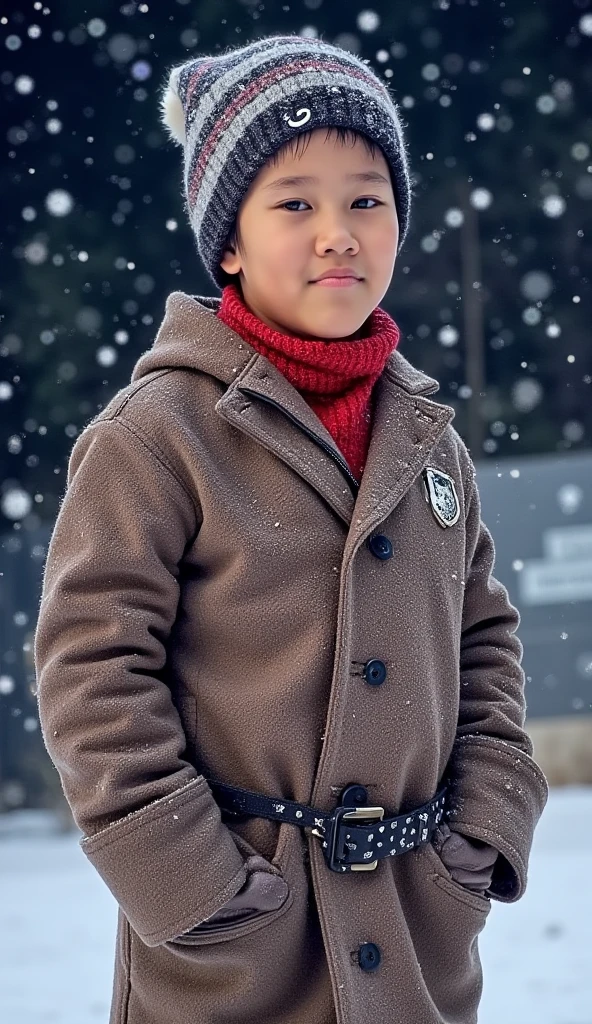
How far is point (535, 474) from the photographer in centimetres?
577

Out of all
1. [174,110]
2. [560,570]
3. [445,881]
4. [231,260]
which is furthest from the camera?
[560,570]

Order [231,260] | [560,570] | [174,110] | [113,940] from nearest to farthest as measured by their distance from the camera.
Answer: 1. [231,260]
2. [174,110]
3. [113,940]
4. [560,570]

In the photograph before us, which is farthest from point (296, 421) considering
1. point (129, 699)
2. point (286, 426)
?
point (129, 699)

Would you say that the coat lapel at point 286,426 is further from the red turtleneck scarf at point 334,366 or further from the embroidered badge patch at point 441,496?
the embroidered badge patch at point 441,496

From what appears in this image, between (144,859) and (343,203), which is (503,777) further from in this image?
(343,203)

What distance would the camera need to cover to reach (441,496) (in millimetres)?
1790

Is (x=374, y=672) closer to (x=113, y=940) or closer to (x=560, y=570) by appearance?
(x=113, y=940)

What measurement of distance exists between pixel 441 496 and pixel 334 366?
252mm

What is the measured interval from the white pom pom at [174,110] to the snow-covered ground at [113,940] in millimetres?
2216

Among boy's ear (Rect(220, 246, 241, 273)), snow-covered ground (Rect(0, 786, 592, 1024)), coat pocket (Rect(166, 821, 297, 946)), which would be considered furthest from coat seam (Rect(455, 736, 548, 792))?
snow-covered ground (Rect(0, 786, 592, 1024))

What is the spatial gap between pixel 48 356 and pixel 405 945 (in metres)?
5.05

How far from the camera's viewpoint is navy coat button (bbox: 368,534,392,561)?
1634mm

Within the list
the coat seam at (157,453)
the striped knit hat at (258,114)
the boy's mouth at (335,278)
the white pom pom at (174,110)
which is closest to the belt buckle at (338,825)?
the coat seam at (157,453)

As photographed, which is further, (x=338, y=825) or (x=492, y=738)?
(x=492, y=738)
